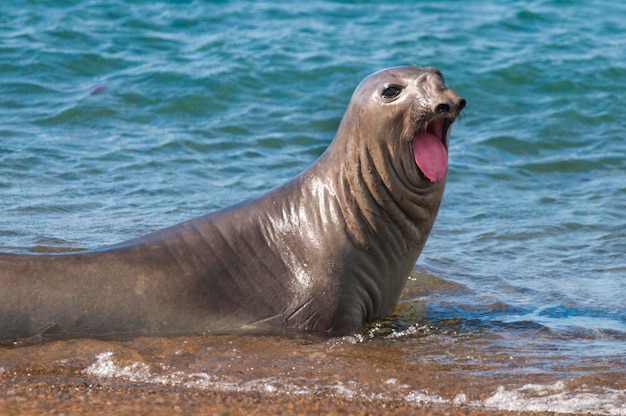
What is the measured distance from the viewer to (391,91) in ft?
23.8

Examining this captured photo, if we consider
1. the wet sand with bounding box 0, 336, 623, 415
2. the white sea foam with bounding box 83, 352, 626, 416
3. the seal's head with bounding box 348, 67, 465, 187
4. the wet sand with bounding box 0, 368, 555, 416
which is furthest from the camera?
the seal's head with bounding box 348, 67, 465, 187

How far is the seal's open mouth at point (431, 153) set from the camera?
7234mm

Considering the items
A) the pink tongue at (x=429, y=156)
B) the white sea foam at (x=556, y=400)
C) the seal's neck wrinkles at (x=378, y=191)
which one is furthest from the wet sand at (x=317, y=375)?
the pink tongue at (x=429, y=156)

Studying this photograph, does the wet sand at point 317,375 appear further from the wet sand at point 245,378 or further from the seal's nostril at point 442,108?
the seal's nostril at point 442,108

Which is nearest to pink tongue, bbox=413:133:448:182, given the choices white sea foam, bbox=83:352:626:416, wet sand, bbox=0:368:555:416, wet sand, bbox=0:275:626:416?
wet sand, bbox=0:275:626:416

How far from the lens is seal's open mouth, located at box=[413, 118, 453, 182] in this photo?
285 inches

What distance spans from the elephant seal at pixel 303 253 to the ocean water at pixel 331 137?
0.81ft

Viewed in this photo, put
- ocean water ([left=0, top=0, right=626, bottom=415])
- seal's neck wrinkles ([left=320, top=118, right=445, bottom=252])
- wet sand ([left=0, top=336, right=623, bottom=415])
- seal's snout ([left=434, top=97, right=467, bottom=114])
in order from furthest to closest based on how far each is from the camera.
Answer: seal's neck wrinkles ([left=320, top=118, right=445, bottom=252]) < seal's snout ([left=434, top=97, right=467, bottom=114]) < ocean water ([left=0, top=0, right=626, bottom=415]) < wet sand ([left=0, top=336, right=623, bottom=415])

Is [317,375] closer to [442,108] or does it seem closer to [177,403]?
[177,403]

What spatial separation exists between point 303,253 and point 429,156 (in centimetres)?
103

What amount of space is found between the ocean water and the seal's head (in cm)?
111

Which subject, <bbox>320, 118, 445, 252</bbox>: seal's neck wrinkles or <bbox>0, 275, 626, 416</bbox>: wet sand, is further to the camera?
<bbox>320, 118, 445, 252</bbox>: seal's neck wrinkles

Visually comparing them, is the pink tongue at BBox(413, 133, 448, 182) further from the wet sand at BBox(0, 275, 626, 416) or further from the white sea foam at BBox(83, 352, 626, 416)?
the white sea foam at BBox(83, 352, 626, 416)

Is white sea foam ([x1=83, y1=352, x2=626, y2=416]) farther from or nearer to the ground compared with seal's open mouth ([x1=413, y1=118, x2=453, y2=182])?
nearer to the ground
